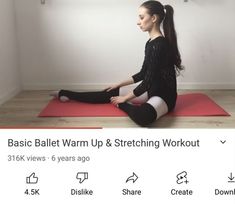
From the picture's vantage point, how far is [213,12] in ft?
8.89

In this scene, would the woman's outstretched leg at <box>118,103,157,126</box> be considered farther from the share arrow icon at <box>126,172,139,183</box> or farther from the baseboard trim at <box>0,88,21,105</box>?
the share arrow icon at <box>126,172,139,183</box>

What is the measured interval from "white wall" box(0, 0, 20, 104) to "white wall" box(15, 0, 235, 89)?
87 millimetres

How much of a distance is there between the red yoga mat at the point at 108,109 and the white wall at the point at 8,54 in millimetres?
415

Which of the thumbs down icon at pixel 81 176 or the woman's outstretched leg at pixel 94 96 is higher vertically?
the thumbs down icon at pixel 81 176

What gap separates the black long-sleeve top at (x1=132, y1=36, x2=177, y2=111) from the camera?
1.98 m

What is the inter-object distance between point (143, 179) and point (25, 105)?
208cm

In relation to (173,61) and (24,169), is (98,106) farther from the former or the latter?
(24,169)

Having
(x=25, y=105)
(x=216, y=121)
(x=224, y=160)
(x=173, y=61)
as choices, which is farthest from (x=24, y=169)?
(x=25, y=105)

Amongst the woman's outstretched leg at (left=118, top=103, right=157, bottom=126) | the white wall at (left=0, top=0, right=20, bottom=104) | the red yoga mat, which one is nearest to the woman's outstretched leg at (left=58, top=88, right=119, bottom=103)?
the red yoga mat

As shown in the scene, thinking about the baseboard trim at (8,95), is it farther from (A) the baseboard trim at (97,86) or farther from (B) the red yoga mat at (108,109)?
(B) the red yoga mat at (108,109)

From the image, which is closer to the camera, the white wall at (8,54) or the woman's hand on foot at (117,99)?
the woman's hand on foot at (117,99)

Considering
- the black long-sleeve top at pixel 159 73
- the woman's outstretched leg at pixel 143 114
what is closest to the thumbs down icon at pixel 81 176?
the woman's outstretched leg at pixel 143 114

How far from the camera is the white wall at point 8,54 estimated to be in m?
2.49

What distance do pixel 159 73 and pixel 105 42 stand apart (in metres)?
0.93
